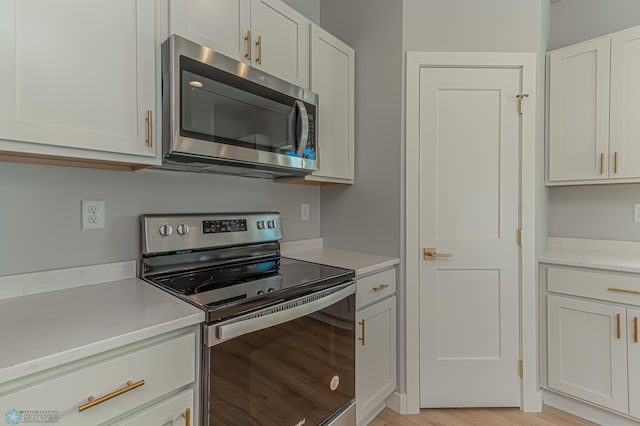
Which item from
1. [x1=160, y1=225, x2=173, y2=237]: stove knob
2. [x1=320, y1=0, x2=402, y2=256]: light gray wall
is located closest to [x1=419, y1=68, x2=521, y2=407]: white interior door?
[x1=320, y1=0, x2=402, y2=256]: light gray wall

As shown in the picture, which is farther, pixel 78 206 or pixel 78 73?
pixel 78 206

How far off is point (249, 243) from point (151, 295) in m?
0.64

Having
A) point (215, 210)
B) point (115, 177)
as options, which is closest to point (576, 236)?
point (215, 210)

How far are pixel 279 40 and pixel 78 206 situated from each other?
3.84 ft

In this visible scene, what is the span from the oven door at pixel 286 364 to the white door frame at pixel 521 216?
0.52 metres

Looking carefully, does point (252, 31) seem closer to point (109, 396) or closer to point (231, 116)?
point (231, 116)

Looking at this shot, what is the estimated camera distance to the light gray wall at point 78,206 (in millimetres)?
1117

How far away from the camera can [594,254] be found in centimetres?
209

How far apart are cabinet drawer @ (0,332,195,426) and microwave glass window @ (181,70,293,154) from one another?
29.4 inches

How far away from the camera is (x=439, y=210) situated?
6.38 ft

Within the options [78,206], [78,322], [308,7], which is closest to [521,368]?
[78,322]

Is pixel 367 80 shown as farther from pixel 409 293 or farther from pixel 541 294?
pixel 541 294

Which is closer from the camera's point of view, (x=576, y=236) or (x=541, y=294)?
(x=541, y=294)

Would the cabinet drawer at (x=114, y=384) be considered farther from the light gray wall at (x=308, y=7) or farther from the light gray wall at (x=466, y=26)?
the light gray wall at (x=308, y=7)
